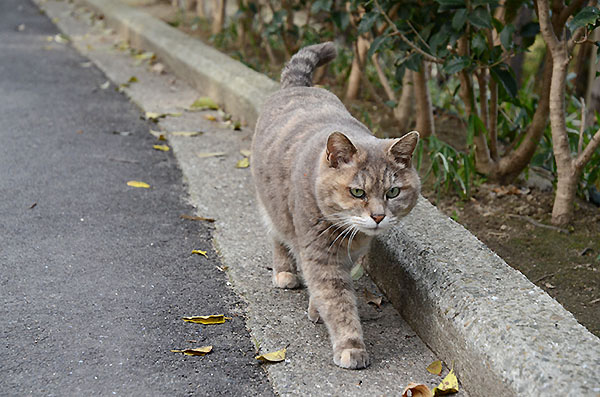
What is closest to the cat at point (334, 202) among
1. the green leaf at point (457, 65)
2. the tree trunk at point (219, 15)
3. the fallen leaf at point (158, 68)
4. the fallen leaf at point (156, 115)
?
the green leaf at point (457, 65)

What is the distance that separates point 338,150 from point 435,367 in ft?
2.94

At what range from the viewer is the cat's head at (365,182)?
2.65m

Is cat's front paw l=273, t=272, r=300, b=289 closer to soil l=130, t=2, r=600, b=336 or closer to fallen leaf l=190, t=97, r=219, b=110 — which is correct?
soil l=130, t=2, r=600, b=336

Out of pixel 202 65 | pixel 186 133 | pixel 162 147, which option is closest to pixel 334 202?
pixel 162 147

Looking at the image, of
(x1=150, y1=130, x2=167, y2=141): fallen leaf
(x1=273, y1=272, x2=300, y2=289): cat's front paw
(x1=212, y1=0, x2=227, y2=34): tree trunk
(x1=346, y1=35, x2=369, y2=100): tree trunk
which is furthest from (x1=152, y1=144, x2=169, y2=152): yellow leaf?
(x1=212, y1=0, x2=227, y2=34): tree trunk

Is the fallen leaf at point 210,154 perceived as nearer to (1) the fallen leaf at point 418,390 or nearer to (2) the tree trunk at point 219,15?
(1) the fallen leaf at point 418,390

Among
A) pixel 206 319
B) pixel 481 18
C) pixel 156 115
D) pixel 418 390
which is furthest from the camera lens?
pixel 156 115

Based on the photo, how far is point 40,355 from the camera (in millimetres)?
2547

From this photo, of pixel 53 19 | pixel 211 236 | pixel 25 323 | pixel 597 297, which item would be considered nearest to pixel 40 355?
pixel 25 323

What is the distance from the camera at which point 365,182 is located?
104 inches

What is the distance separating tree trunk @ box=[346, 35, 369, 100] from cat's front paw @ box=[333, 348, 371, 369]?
2.92 m

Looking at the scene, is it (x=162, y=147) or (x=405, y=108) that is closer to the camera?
(x=162, y=147)

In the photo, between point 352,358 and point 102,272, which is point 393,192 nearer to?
point 352,358

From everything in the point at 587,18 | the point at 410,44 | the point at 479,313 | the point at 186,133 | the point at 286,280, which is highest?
the point at 587,18
